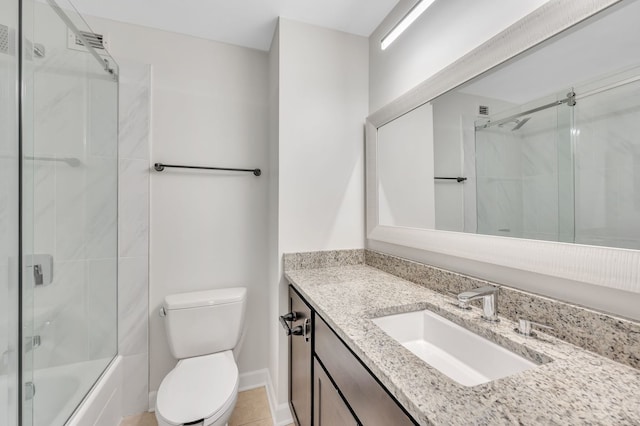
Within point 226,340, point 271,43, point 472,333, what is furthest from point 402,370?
point 271,43

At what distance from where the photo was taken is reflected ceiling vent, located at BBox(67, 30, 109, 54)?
1.40m

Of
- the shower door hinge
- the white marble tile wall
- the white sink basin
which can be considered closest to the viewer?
→ the white sink basin

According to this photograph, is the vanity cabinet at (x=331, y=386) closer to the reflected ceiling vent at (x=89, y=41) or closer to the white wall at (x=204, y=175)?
the white wall at (x=204, y=175)

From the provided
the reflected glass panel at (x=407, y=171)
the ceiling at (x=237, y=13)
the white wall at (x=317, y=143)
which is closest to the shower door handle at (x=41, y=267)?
the white wall at (x=317, y=143)

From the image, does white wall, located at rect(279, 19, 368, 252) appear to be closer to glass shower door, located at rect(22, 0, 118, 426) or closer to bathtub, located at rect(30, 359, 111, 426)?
glass shower door, located at rect(22, 0, 118, 426)

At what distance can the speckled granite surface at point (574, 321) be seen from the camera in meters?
0.64

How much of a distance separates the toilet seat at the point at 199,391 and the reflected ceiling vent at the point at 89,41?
1807mm

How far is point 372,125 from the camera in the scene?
1.68m

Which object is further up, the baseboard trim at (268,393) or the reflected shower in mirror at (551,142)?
the reflected shower in mirror at (551,142)

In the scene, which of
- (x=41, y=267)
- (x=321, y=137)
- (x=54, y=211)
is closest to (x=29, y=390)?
(x=41, y=267)

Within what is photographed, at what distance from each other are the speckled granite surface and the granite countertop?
2 centimetres

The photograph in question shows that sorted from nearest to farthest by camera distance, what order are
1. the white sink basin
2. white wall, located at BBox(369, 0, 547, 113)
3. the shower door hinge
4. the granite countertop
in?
1. the granite countertop
2. the white sink basin
3. white wall, located at BBox(369, 0, 547, 113)
4. the shower door hinge

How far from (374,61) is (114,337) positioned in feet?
7.75

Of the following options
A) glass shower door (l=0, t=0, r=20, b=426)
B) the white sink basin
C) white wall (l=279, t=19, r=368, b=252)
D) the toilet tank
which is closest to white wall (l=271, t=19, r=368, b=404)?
white wall (l=279, t=19, r=368, b=252)
